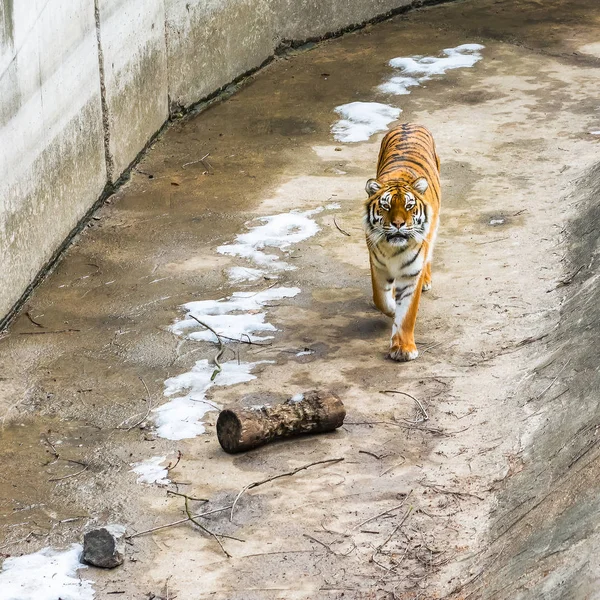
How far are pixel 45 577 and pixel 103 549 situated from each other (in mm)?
232

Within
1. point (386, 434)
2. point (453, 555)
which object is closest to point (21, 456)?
point (386, 434)

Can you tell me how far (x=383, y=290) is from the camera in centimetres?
614

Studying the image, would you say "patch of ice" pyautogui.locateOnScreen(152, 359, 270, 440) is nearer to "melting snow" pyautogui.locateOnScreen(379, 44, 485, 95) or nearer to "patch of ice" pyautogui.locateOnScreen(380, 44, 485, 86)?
"melting snow" pyautogui.locateOnScreen(379, 44, 485, 95)

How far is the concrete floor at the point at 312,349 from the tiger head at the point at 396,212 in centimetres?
60

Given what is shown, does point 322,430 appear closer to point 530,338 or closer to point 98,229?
point 530,338

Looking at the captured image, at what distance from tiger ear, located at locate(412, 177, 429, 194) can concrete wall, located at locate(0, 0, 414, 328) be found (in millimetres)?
2174

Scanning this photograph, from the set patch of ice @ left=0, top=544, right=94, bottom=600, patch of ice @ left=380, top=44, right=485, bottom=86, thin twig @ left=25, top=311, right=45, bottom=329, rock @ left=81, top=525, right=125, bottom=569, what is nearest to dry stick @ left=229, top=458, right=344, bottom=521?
rock @ left=81, top=525, right=125, bottom=569

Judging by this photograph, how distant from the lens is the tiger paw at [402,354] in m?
5.84

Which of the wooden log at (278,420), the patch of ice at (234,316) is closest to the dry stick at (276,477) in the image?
the wooden log at (278,420)

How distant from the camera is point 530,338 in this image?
233 inches

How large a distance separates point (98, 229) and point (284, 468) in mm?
3048

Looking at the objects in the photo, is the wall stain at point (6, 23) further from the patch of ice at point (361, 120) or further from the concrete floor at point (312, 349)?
the patch of ice at point (361, 120)

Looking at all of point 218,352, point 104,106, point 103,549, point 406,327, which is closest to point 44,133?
point 104,106

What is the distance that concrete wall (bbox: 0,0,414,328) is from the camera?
6293 mm
